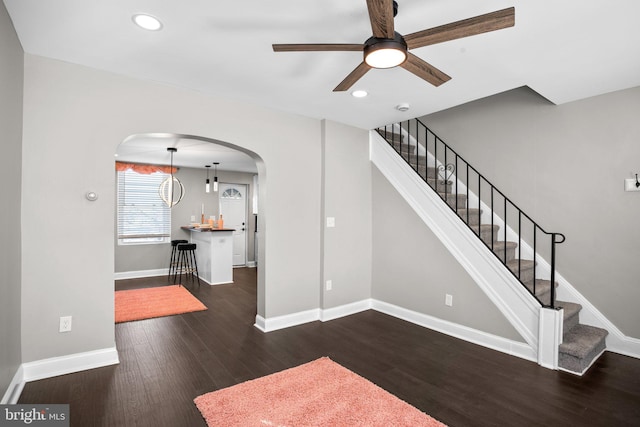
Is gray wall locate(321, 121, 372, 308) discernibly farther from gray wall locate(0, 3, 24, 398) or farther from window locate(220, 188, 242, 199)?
window locate(220, 188, 242, 199)

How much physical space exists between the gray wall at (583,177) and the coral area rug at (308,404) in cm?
253

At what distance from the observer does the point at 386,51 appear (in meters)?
1.82

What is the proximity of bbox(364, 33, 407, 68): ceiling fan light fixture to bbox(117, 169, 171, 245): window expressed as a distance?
666 cm

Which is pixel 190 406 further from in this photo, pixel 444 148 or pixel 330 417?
pixel 444 148

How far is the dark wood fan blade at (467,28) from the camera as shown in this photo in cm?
160

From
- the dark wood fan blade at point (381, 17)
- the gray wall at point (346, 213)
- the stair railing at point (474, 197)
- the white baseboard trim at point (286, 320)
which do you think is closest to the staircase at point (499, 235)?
the stair railing at point (474, 197)

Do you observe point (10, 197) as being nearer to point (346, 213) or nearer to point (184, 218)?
point (346, 213)

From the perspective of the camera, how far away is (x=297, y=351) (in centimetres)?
317

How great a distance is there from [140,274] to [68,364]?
4660mm

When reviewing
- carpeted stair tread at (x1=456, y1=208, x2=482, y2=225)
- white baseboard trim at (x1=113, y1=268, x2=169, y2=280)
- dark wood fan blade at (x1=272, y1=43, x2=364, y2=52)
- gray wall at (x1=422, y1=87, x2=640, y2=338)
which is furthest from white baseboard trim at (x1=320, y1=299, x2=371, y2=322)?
white baseboard trim at (x1=113, y1=268, x2=169, y2=280)

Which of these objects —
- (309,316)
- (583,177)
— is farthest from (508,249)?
(309,316)

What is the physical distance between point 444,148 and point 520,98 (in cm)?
114

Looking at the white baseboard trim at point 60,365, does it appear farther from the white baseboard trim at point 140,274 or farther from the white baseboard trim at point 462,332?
the white baseboard trim at point 140,274

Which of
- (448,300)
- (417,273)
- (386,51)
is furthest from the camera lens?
(417,273)
